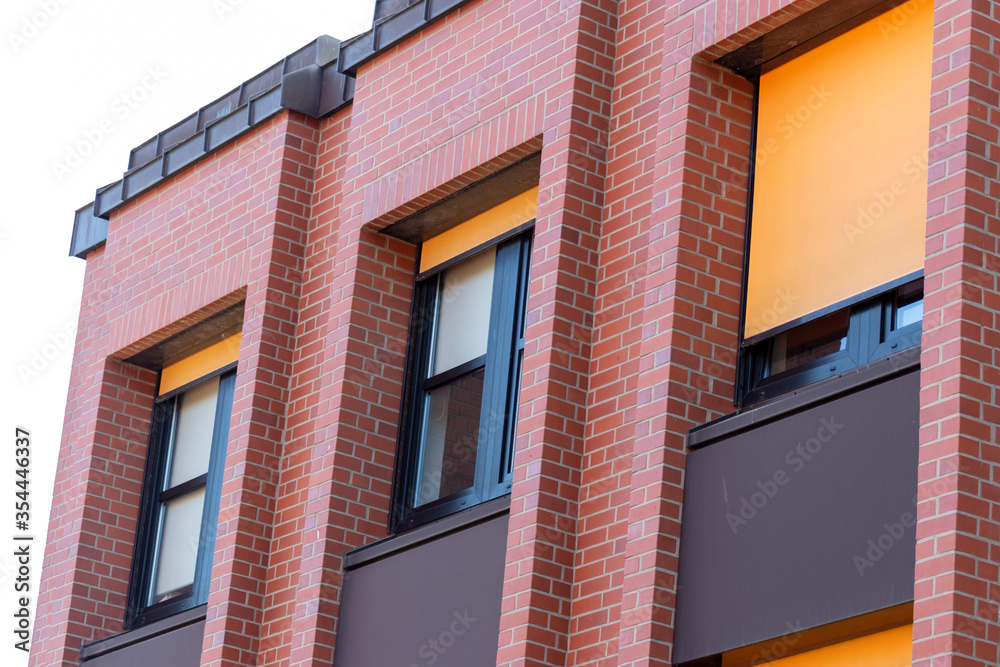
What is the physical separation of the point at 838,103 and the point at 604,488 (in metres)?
2.32

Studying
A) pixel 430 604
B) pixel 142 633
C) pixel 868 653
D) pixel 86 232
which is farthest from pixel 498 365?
pixel 86 232

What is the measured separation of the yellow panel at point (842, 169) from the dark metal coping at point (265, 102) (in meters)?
2.91

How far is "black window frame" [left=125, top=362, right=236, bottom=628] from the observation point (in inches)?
486

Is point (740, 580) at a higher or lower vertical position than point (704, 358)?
lower

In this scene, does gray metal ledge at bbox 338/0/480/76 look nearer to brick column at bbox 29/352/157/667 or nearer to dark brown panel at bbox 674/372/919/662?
brick column at bbox 29/352/157/667

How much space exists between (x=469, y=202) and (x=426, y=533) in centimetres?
223

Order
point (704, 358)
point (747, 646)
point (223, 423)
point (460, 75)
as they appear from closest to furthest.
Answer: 1. point (747, 646)
2. point (704, 358)
3. point (460, 75)
4. point (223, 423)

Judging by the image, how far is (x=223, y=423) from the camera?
12.6 meters

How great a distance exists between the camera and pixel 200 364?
520 inches

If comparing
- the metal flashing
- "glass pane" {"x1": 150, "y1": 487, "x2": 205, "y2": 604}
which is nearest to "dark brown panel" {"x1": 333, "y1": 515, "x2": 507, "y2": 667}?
"glass pane" {"x1": 150, "y1": 487, "x2": 205, "y2": 604}

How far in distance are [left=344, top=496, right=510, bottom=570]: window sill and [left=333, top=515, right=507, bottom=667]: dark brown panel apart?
0.03 m

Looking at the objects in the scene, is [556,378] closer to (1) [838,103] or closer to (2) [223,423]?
(1) [838,103]

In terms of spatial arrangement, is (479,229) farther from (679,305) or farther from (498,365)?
(679,305)

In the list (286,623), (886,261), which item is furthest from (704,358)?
(286,623)
